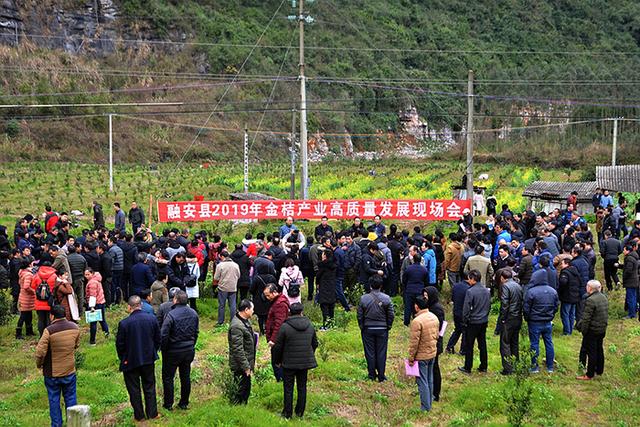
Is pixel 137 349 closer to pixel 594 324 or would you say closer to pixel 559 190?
pixel 594 324

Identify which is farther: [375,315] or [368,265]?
[368,265]

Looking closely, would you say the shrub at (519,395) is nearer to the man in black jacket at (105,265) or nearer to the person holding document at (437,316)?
the person holding document at (437,316)

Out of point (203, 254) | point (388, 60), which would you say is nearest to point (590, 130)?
point (388, 60)

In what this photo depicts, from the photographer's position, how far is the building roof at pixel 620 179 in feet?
104

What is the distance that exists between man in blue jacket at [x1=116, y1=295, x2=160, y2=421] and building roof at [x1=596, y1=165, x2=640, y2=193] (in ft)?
86.1

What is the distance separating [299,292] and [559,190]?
2168 cm

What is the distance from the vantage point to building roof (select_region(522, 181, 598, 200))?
28.5 meters

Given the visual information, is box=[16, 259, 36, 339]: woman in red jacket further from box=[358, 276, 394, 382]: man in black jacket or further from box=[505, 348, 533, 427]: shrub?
box=[505, 348, 533, 427]: shrub

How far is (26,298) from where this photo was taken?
41.8 feet

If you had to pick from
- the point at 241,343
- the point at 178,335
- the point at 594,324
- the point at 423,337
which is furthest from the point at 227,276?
the point at 594,324

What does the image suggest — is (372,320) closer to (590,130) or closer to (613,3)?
(590,130)

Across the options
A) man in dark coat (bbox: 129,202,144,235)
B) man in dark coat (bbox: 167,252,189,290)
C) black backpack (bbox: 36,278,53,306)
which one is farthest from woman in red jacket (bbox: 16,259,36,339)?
man in dark coat (bbox: 129,202,144,235)

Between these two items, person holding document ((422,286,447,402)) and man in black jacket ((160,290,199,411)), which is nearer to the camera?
man in black jacket ((160,290,199,411))

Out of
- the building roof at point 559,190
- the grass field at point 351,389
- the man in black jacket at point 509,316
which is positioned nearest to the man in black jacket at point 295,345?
the grass field at point 351,389
